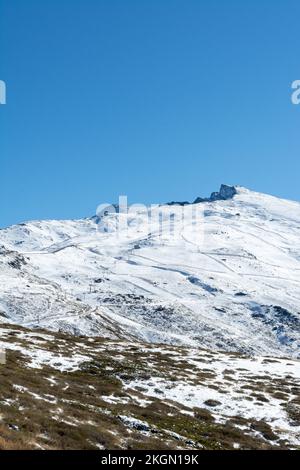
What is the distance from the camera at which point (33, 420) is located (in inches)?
1094

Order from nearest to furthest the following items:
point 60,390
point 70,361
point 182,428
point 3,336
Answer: point 182,428 < point 60,390 < point 70,361 < point 3,336

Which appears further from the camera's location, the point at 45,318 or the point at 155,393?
the point at 45,318

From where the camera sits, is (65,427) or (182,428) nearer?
(65,427)

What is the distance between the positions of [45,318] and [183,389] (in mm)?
135919

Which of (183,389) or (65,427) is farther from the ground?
(65,427)

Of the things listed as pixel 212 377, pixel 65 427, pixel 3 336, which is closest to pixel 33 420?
pixel 65 427

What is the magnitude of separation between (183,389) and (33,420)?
73.5ft

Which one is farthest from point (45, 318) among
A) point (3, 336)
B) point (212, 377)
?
point (212, 377)

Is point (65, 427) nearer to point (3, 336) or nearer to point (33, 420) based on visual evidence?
point (33, 420)

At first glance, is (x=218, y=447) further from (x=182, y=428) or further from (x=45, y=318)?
(x=45, y=318)
